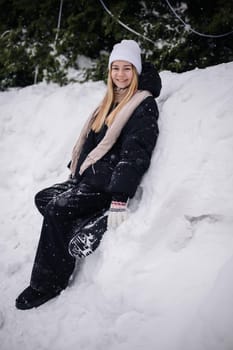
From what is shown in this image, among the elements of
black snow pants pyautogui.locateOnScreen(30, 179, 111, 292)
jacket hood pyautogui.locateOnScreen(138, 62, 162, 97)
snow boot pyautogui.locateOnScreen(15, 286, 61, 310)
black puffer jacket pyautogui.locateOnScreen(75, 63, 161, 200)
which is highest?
jacket hood pyautogui.locateOnScreen(138, 62, 162, 97)

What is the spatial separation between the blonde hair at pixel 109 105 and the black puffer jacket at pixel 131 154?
67 millimetres

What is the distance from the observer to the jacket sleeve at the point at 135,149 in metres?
2.76

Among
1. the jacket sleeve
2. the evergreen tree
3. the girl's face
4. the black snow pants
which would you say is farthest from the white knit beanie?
the evergreen tree

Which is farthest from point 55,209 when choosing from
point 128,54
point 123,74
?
point 128,54

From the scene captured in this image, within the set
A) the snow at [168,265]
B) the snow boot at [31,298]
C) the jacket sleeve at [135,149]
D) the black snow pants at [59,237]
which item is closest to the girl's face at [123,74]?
the jacket sleeve at [135,149]

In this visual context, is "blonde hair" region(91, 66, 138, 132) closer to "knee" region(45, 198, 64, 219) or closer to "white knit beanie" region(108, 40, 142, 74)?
"white knit beanie" region(108, 40, 142, 74)

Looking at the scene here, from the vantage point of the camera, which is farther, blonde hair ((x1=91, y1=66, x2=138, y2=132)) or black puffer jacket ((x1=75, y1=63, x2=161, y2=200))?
blonde hair ((x1=91, y1=66, x2=138, y2=132))

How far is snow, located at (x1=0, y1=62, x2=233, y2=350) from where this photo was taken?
2166mm

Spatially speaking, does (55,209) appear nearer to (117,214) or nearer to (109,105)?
(117,214)

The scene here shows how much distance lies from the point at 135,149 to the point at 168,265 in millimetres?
985

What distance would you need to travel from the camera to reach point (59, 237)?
9.59 ft

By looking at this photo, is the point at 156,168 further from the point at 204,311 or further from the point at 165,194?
the point at 204,311

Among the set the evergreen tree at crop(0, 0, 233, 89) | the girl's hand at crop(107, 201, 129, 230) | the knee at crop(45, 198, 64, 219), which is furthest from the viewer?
the evergreen tree at crop(0, 0, 233, 89)

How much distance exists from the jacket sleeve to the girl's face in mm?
287
